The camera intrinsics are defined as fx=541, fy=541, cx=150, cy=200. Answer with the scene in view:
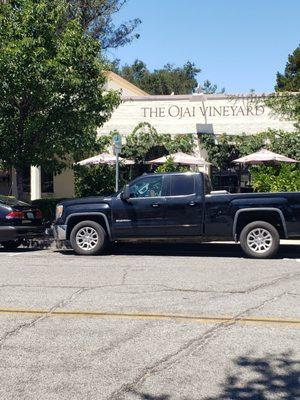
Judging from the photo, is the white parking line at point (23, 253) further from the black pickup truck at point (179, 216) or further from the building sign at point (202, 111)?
the building sign at point (202, 111)

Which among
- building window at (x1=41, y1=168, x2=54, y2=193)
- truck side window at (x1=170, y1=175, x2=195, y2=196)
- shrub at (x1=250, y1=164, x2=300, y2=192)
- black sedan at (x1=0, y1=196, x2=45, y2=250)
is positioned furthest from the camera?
building window at (x1=41, y1=168, x2=54, y2=193)

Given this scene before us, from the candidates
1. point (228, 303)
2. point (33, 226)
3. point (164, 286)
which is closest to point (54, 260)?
point (33, 226)

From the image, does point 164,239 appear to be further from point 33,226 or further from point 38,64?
point 38,64

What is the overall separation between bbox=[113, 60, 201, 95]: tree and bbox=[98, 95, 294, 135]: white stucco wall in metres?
48.3

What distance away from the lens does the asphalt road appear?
14.6 feet

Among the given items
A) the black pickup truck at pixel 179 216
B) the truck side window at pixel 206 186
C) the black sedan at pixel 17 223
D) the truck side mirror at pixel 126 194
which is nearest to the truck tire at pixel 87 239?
the black pickup truck at pixel 179 216

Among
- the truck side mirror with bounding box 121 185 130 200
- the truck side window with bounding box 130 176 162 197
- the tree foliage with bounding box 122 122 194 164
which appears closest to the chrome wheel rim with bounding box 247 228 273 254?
the truck side window with bounding box 130 176 162 197

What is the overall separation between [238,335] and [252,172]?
14.1 m

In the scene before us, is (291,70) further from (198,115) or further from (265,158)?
(265,158)

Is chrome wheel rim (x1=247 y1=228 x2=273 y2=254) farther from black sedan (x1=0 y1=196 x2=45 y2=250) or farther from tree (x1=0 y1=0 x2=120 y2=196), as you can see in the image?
tree (x1=0 y1=0 x2=120 y2=196)

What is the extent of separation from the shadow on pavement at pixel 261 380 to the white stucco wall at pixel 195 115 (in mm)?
17495

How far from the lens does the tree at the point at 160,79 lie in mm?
71500

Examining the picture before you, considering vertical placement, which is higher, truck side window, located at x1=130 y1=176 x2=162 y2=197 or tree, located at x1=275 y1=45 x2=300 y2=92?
tree, located at x1=275 y1=45 x2=300 y2=92

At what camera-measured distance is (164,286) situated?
848 centimetres
